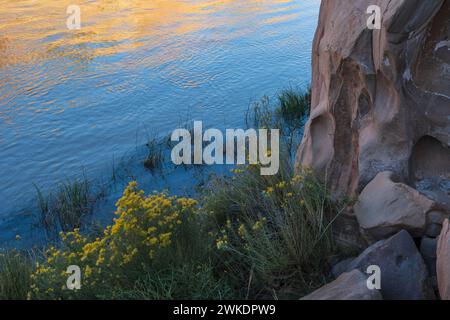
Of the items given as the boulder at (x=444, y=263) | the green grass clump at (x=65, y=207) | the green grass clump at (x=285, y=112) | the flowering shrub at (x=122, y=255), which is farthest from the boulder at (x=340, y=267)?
the green grass clump at (x=285, y=112)

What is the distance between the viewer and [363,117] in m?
4.98

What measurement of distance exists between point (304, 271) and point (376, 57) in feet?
6.63

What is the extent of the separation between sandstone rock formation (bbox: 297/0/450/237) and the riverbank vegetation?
430mm

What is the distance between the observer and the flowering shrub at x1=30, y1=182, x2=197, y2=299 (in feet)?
13.2

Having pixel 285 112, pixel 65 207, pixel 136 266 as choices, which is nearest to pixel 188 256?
pixel 136 266

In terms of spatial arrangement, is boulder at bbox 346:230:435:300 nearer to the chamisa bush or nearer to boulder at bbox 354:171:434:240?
boulder at bbox 354:171:434:240

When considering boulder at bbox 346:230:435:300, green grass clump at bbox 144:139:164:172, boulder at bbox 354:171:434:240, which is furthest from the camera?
green grass clump at bbox 144:139:164:172

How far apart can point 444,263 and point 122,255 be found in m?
2.37

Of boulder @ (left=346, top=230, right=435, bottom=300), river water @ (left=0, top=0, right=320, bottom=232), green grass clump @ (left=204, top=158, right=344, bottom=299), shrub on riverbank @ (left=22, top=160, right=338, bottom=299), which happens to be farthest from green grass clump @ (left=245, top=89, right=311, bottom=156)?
boulder @ (left=346, top=230, right=435, bottom=300)

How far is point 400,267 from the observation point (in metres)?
3.90

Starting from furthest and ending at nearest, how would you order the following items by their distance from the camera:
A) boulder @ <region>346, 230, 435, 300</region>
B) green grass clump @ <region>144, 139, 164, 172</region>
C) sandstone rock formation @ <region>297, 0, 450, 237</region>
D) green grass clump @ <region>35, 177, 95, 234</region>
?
green grass clump @ <region>144, 139, 164, 172</region>, green grass clump @ <region>35, 177, 95, 234</region>, sandstone rock formation @ <region>297, 0, 450, 237</region>, boulder @ <region>346, 230, 435, 300</region>

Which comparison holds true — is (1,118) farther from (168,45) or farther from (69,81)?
(168,45)

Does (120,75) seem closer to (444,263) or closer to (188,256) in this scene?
(188,256)
